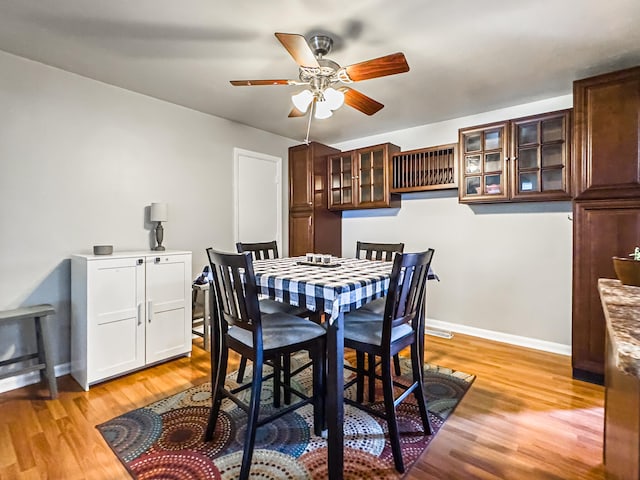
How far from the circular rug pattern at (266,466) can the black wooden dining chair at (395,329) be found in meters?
0.39

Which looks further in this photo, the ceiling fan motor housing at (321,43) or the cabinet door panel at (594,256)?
the cabinet door panel at (594,256)

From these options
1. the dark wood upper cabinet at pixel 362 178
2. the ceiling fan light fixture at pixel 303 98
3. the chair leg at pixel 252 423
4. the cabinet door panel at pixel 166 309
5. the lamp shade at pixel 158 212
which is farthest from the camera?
the dark wood upper cabinet at pixel 362 178

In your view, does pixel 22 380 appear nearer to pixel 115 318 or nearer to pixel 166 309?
pixel 115 318

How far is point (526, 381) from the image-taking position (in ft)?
7.98

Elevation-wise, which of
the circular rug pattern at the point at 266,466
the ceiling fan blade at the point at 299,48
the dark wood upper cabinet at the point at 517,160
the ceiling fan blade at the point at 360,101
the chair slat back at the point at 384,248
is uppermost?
the ceiling fan blade at the point at 299,48

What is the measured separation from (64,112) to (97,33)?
828 millimetres

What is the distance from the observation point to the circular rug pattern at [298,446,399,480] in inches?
59.2

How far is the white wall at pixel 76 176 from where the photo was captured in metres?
2.32

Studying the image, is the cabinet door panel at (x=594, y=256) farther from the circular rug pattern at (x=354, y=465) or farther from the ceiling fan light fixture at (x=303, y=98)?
the ceiling fan light fixture at (x=303, y=98)

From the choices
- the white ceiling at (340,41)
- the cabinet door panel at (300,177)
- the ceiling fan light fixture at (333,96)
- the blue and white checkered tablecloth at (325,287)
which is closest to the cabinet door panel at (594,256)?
the white ceiling at (340,41)

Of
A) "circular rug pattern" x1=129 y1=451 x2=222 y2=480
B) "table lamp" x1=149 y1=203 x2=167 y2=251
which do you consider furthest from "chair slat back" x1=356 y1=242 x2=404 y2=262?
"circular rug pattern" x1=129 y1=451 x2=222 y2=480

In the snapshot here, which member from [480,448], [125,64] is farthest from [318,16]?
[480,448]

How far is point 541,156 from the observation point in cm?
277

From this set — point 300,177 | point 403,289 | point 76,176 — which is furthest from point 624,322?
point 300,177
